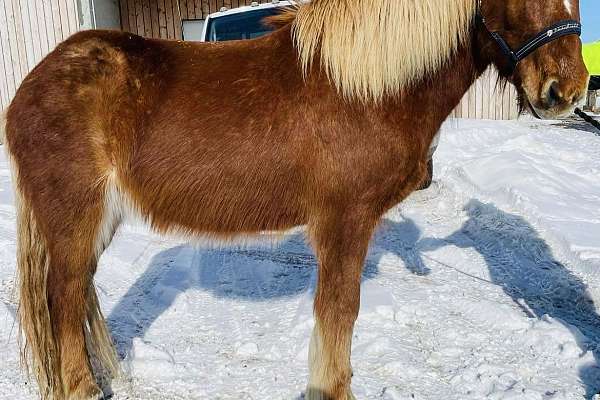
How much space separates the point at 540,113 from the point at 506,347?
4.62 feet

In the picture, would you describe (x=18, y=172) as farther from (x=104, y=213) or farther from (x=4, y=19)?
(x=4, y=19)

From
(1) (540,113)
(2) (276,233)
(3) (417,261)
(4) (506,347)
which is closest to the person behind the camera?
(1) (540,113)

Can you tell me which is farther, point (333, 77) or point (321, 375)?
point (321, 375)

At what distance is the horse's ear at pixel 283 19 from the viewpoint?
2397mm

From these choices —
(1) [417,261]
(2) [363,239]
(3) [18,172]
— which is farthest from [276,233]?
(1) [417,261]

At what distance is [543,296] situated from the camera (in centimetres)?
330

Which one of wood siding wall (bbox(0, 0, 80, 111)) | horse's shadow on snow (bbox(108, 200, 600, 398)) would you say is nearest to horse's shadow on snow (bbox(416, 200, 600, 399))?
horse's shadow on snow (bbox(108, 200, 600, 398))

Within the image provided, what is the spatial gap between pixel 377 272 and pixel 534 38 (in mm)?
2310

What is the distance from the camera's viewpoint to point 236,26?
588 cm

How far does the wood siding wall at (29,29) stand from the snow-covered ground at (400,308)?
486 centimetres

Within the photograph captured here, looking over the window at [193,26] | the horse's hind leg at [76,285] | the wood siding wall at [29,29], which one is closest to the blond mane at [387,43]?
the horse's hind leg at [76,285]

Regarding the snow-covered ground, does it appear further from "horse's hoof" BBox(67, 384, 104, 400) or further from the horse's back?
Result: the horse's back

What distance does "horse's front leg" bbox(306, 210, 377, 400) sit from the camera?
2.15 metres

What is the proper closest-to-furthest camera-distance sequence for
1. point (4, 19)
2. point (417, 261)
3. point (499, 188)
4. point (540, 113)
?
point (540, 113) < point (417, 261) < point (499, 188) < point (4, 19)
